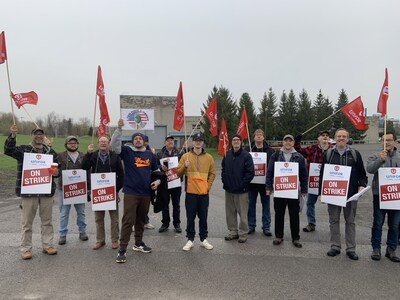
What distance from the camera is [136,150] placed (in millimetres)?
5891

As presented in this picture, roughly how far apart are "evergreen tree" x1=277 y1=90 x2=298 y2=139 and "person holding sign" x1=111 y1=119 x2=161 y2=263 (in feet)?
183

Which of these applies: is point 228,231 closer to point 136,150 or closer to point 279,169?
point 279,169

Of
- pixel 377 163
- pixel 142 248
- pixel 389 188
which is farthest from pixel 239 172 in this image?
pixel 389 188

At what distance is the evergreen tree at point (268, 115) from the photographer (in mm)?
59156

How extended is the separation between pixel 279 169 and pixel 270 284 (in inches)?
100

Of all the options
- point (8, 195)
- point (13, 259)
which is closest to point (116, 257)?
point (13, 259)

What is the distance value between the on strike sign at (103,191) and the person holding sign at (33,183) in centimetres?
74

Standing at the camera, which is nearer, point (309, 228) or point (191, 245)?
point (191, 245)

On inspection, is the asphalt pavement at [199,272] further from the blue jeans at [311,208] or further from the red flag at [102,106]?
the red flag at [102,106]

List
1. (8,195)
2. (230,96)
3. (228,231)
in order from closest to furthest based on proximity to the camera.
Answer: (228,231)
(8,195)
(230,96)

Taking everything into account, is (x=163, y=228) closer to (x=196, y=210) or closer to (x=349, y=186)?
(x=196, y=210)

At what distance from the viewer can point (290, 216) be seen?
6359 millimetres

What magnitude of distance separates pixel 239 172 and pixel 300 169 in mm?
1257

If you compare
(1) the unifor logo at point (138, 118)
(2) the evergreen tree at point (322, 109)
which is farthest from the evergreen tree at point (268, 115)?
(1) the unifor logo at point (138, 118)
